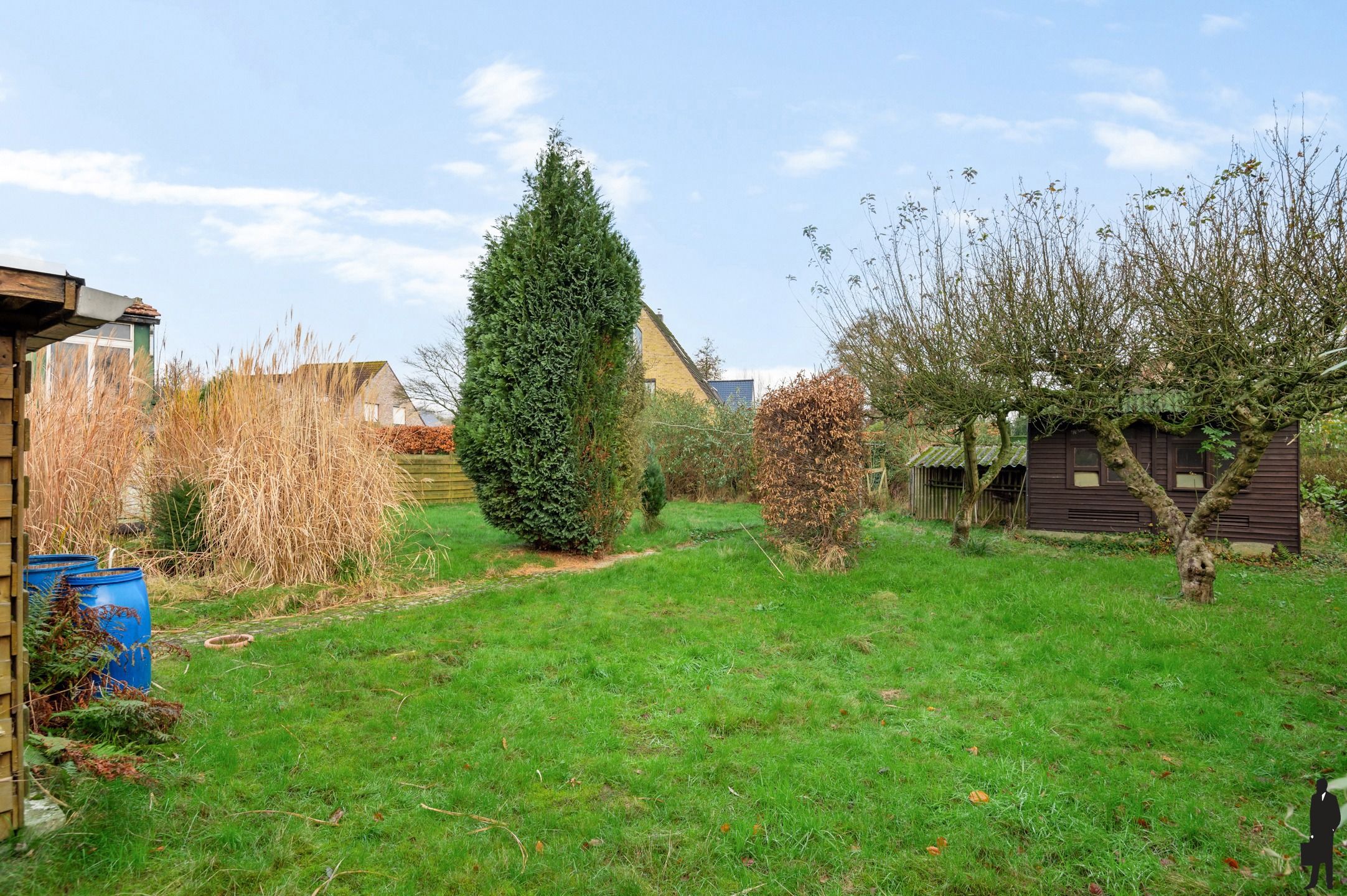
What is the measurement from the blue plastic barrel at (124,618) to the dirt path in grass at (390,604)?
45 cm

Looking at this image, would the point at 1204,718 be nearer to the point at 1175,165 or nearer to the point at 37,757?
the point at 37,757

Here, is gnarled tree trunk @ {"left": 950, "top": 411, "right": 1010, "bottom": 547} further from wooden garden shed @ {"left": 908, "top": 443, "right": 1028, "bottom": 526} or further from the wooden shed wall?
the wooden shed wall

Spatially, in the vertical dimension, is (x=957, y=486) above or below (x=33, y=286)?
below

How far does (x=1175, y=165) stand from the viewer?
322 inches

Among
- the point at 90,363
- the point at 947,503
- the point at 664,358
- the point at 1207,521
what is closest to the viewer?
the point at 90,363

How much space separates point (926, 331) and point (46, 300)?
405 inches

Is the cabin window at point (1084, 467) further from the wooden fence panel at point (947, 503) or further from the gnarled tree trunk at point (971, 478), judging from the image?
the gnarled tree trunk at point (971, 478)

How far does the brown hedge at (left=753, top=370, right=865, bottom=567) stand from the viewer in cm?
834

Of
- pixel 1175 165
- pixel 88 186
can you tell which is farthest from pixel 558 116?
pixel 1175 165

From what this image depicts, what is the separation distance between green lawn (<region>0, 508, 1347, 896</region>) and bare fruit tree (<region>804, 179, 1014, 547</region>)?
395 cm

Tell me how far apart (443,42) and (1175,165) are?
852 cm

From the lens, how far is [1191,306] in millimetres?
7293

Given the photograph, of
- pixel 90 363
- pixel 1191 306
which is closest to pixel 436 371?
pixel 90 363

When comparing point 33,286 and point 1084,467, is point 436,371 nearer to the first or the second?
point 1084,467
